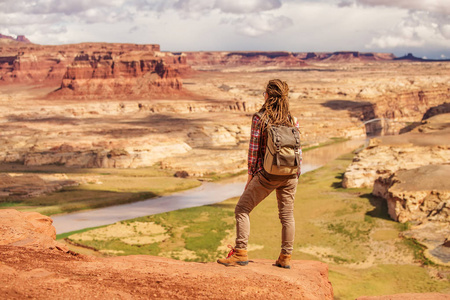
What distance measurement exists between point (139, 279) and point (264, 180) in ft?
8.08

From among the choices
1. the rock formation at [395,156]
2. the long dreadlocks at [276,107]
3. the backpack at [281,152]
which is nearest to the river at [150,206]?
the rock formation at [395,156]

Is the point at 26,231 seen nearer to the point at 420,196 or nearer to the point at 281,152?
the point at 281,152

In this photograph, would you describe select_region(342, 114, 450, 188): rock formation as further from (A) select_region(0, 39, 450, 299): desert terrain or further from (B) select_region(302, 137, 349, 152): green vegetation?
(B) select_region(302, 137, 349, 152): green vegetation

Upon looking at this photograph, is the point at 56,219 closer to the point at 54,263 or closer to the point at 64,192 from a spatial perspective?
the point at 64,192

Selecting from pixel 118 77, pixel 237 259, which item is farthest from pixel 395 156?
pixel 118 77

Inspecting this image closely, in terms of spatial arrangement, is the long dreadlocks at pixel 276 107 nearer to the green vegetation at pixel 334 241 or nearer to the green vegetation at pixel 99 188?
the green vegetation at pixel 334 241

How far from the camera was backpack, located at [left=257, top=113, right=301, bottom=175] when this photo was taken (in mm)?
8109

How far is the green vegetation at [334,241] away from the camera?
2286 centimetres

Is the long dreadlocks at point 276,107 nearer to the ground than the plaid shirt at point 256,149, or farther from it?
farther from it

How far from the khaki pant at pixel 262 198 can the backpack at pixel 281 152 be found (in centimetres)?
29

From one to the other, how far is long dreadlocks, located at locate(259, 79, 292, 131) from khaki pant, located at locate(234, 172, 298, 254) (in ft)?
2.88

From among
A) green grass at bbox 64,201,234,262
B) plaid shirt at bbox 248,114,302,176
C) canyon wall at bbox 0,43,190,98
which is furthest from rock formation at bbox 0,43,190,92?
plaid shirt at bbox 248,114,302,176

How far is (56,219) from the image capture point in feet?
134

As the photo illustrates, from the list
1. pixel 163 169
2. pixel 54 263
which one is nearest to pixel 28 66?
pixel 163 169
